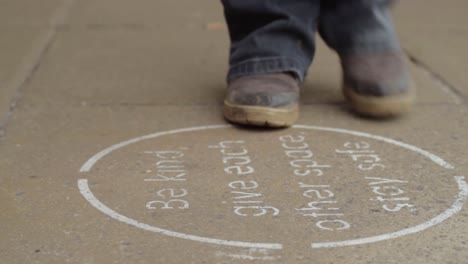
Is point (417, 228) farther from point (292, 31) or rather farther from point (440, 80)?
point (440, 80)

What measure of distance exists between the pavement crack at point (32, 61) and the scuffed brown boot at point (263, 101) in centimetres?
72

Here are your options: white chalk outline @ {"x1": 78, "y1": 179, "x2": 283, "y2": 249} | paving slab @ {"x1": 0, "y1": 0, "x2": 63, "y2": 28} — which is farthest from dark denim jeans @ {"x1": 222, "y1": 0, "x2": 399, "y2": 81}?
paving slab @ {"x1": 0, "y1": 0, "x2": 63, "y2": 28}

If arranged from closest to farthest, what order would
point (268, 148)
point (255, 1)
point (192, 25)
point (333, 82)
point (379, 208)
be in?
point (379, 208), point (268, 148), point (255, 1), point (333, 82), point (192, 25)

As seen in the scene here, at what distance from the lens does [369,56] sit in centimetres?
301

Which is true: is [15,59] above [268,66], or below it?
below

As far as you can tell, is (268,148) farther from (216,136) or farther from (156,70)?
(156,70)

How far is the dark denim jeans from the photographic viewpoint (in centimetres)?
297

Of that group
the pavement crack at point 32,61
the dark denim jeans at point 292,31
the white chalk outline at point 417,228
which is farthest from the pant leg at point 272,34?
the white chalk outline at point 417,228

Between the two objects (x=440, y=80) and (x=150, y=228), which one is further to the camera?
(x=440, y=80)

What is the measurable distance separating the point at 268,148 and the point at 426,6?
230 centimetres

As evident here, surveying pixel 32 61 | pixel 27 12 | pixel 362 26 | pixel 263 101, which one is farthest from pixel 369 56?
pixel 27 12

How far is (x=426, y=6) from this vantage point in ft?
15.3

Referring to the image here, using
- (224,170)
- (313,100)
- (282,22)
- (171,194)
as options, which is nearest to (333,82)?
(313,100)

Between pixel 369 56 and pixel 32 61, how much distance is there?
1.35m
